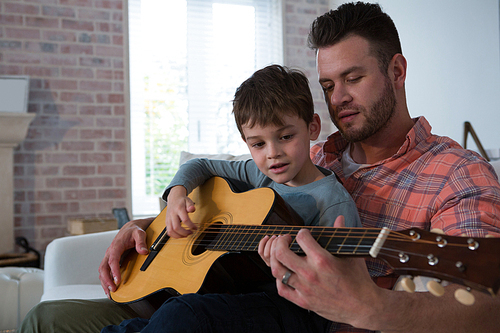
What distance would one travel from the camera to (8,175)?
302 cm

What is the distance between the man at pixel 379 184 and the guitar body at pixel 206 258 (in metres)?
0.16

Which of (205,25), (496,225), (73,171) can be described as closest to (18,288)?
(73,171)

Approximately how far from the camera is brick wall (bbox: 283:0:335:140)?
3.89 metres

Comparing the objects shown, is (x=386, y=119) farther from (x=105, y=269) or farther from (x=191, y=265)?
(x=105, y=269)

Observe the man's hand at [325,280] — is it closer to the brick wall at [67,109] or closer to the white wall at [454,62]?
the white wall at [454,62]

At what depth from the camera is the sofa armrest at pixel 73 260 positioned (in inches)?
68.7

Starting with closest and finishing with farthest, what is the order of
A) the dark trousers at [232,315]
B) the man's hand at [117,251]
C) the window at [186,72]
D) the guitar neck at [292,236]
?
the guitar neck at [292,236]
the dark trousers at [232,315]
the man's hand at [117,251]
the window at [186,72]

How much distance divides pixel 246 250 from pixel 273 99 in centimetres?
41

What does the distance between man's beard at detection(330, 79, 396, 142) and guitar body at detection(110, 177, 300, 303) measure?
420 millimetres

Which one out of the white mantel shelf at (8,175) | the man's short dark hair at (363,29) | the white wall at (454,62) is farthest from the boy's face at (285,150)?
the white mantel shelf at (8,175)

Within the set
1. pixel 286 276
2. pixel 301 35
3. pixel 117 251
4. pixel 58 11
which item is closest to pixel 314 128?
pixel 286 276

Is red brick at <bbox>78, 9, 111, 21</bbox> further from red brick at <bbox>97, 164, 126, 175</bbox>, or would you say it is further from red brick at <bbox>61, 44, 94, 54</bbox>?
red brick at <bbox>97, 164, 126, 175</bbox>

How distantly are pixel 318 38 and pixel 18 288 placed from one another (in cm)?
168

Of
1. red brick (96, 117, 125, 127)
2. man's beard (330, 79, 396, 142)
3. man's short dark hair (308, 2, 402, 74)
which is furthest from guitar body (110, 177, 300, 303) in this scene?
red brick (96, 117, 125, 127)
